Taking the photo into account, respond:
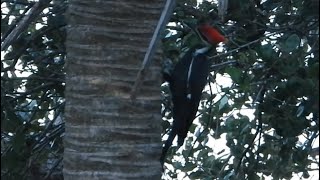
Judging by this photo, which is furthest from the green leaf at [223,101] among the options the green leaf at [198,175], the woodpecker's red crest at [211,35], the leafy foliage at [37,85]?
the leafy foliage at [37,85]

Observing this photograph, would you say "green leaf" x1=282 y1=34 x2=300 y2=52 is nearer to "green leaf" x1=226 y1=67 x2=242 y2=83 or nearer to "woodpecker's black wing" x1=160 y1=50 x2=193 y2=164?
"green leaf" x1=226 y1=67 x2=242 y2=83

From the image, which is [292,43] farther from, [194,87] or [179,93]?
[179,93]

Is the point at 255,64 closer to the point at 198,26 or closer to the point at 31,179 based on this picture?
the point at 198,26

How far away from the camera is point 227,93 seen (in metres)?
3.49

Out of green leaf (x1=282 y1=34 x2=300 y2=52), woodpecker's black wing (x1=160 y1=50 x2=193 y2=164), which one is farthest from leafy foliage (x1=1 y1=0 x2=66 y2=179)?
green leaf (x1=282 y1=34 x2=300 y2=52)

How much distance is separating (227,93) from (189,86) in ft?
0.74

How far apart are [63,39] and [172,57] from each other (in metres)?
0.55

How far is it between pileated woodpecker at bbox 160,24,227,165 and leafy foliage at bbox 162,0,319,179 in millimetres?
77

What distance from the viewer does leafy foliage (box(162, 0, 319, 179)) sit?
3.16 metres

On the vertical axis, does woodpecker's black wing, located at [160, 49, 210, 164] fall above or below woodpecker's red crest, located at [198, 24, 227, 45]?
below

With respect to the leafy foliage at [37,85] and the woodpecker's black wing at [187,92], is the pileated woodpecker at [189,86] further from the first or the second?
the leafy foliage at [37,85]

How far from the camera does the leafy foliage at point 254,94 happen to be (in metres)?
3.16

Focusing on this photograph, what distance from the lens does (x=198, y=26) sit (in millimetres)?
3521

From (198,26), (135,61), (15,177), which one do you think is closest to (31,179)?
(15,177)
